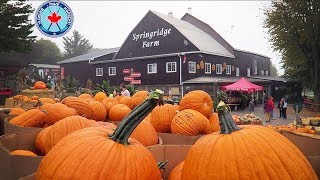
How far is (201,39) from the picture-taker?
33.6 m

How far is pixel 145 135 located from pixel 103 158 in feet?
3.98

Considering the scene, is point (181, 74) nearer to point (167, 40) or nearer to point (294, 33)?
point (167, 40)

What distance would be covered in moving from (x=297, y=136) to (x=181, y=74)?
26.4 meters

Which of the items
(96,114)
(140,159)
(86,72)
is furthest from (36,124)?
(86,72)

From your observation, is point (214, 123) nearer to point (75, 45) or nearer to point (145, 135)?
point (145, 135)

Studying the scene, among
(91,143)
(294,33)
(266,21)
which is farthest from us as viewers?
(266,21)

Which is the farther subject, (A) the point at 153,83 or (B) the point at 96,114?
(A) the point at 153,83

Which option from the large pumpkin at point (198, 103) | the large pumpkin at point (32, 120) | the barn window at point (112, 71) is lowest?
the large pumpkin at point (32, 120)

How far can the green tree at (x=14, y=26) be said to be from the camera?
22.7m

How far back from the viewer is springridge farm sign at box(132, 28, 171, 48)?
31.5 meters

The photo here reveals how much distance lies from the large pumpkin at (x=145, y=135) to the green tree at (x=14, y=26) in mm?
23040

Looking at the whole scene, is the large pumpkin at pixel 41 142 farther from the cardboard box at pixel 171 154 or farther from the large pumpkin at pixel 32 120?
the cardboard box at pixel 171 154

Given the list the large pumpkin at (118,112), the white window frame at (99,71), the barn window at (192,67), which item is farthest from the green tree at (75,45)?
the large pumpkin at (118,112)

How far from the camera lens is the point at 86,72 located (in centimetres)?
3784
